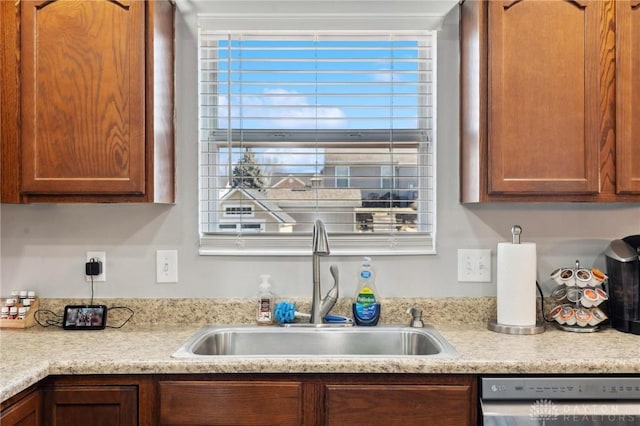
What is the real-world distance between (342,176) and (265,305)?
62 cm

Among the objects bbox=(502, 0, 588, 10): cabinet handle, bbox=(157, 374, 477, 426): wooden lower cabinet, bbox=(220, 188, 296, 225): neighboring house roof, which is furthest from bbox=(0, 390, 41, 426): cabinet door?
bbox=(502, 0, 588, 10): cabinet handle

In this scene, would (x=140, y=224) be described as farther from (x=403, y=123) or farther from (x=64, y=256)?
(x=403, y=123)

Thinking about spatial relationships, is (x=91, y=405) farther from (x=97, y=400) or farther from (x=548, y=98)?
(x=548, y=98)

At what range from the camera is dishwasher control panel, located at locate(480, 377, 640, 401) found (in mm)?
1476

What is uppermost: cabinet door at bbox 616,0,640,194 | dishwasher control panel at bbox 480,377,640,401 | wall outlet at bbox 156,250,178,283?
cabinet door at bbox 616,0,640,194

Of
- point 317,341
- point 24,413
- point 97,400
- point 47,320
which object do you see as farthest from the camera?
point 47,320

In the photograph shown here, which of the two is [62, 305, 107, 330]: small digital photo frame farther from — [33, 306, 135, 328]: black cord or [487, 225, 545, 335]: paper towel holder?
[487, 225, 545, 335]: paper towel holder

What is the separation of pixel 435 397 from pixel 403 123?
1.14 meters

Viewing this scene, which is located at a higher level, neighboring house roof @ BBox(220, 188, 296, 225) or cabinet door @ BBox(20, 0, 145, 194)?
cabinet door @ BBox(20, 0, 145, 194)

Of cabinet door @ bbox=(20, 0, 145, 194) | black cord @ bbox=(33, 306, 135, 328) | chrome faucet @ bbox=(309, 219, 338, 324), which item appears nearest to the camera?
cabinet door @ bbox=(20, 0, 145, 194)

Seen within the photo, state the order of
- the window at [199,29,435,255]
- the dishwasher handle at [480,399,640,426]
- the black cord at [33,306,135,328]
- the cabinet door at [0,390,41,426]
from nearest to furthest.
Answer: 1. the cabinet door at [0,390,41,426]
2. the dishwasher handle at [480,399,640,426]
3. the black cord at [33,306,135,328]
4. the window at [199,29,435,255]

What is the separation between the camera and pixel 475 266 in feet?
6.83

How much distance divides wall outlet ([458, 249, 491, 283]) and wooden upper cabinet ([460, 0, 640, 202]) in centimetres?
37

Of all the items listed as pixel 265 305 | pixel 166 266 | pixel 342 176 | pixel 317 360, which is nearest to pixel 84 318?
pixel 166 266
